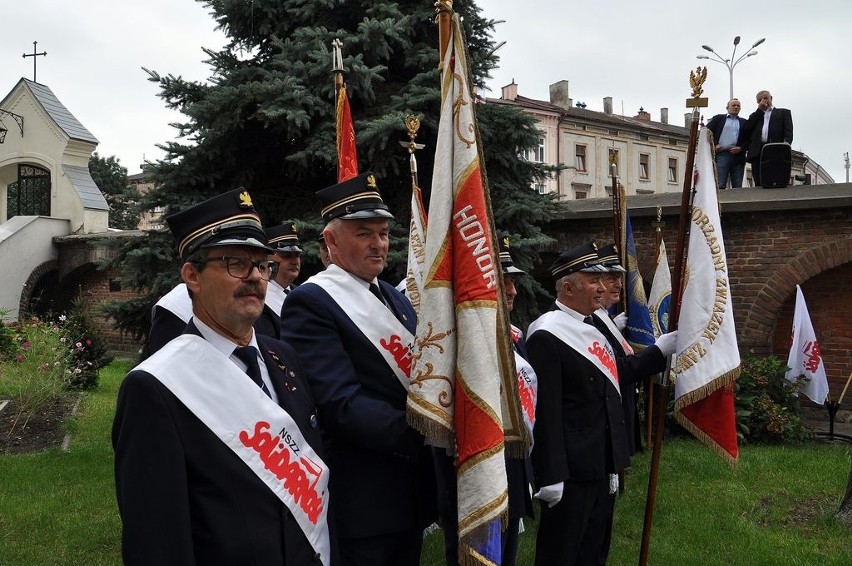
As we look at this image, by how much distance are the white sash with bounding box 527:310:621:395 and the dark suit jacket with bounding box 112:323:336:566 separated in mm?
2381

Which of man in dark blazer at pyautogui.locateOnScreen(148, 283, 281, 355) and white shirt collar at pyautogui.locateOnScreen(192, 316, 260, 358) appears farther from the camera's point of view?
man in dark blazer at pyautogui.locateOnScreen(148, 283, 281, 355)

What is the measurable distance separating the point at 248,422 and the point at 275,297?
281 cm

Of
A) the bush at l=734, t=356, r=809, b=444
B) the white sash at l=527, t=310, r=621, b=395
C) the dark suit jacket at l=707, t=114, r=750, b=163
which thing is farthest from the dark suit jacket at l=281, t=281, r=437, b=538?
the dark suit jacket at l=707, t=114, r=750, b=163

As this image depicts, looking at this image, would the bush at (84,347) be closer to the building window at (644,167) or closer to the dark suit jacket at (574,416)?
the dark suit jacket at (574,416)

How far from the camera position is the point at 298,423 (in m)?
2.47

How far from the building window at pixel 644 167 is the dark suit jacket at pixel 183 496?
158ft

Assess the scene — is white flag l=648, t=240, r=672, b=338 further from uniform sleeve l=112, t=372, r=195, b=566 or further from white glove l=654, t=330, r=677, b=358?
uniform sleeve l=112, t=372, r=195, b=566

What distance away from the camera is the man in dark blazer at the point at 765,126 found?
11422mm

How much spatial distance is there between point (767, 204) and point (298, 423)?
10079mm

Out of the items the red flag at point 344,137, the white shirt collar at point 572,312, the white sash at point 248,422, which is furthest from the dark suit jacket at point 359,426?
the red flag at point 344,137

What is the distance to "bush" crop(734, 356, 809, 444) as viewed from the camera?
31.2 feet

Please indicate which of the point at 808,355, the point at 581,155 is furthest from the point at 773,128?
the point at 581,155

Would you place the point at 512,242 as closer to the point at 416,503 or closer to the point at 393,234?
the point at 393,234

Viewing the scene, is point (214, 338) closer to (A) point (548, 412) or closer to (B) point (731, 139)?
(A) point (548, 412)
